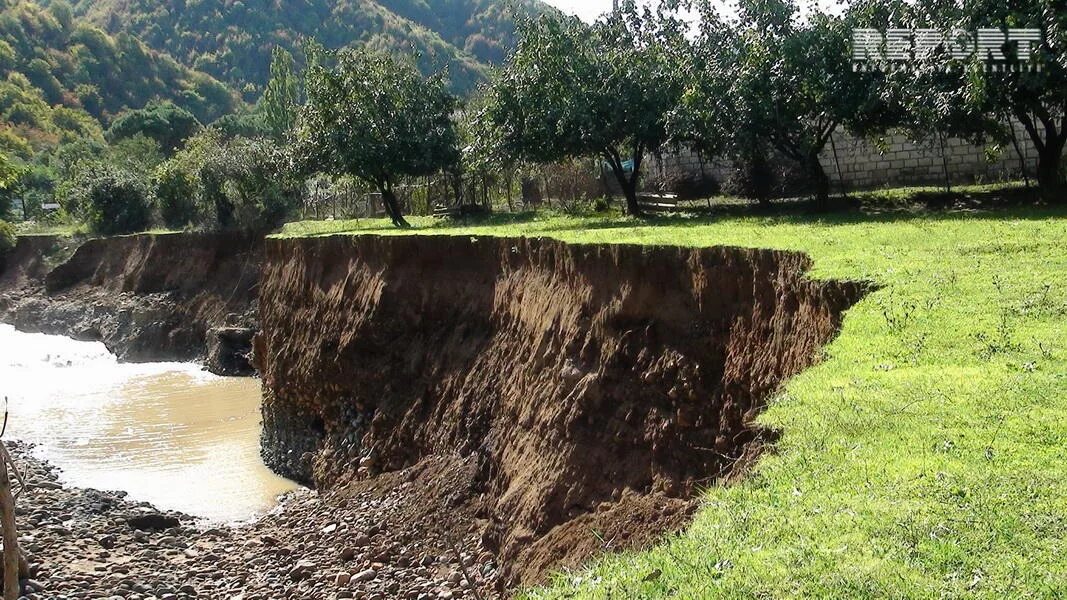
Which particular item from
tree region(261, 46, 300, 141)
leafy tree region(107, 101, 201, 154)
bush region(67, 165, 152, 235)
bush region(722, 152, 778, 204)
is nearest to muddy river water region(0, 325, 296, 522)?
bush region(67, 165, 152, 235)

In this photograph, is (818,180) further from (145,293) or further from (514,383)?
(145,293)

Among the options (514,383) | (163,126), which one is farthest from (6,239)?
(514,383)

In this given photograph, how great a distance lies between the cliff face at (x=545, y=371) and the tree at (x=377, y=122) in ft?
26.3

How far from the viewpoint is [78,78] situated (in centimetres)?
11938

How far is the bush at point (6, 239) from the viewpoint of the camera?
5756 centimetres

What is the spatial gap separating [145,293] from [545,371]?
1428 inches

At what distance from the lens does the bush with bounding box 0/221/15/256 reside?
57.6 metres

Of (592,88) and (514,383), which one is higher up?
(592,88)

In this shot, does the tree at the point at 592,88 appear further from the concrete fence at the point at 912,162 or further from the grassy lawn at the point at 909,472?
the grassy lawn at the point at 909,472

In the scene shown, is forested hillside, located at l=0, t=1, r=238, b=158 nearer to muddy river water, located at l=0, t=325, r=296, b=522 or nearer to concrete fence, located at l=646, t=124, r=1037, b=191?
muddy river water, located at l=0, t=325, r=296, b=522

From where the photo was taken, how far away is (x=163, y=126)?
85125mm

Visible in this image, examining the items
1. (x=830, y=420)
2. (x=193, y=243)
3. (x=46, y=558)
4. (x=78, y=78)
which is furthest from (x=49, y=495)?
(x=78, y=78)

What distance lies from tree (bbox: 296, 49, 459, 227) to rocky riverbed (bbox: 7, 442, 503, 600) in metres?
14.5

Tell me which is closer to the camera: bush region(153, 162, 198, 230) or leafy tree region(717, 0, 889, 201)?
leafy tree region(717, 0, 889, 201)
